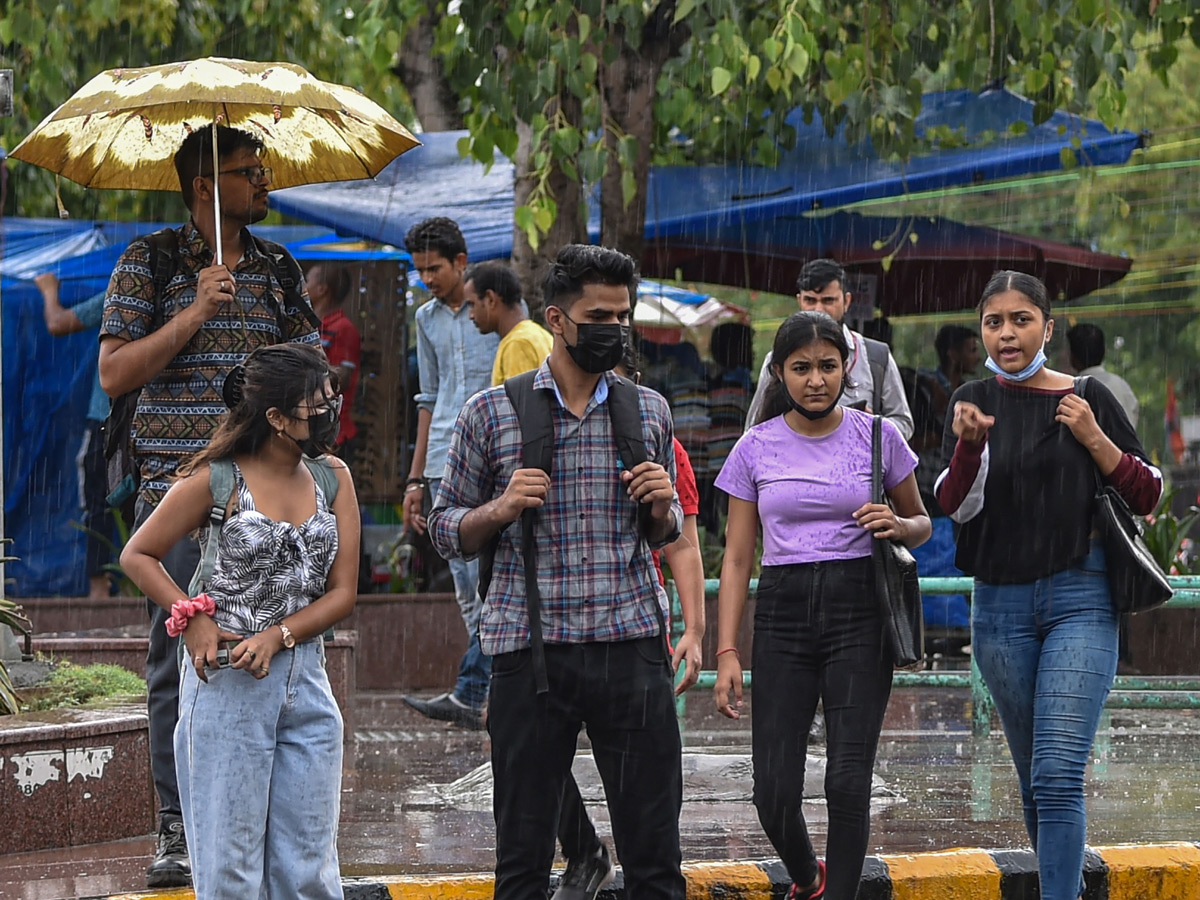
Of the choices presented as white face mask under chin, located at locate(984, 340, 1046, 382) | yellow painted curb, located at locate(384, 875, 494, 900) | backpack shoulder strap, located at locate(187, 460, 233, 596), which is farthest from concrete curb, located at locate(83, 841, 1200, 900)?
white face mask under chin, located at locate(984, 340, 1046, 382)

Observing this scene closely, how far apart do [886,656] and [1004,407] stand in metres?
0.83

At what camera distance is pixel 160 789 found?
17.4ft

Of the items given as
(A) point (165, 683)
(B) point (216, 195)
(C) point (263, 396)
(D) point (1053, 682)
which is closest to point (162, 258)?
(B) point (216, 195)

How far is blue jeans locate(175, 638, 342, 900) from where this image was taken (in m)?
4.26

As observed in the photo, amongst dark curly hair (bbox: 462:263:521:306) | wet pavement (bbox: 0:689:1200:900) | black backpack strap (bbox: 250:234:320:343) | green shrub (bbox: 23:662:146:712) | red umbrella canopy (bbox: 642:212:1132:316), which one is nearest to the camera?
black backpack strap (bbox: 250:234:320:343)

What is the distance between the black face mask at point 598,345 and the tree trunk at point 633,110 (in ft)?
19.5

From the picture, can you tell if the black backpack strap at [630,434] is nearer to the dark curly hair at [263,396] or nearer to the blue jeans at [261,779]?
the dark curly hair at [263,396]

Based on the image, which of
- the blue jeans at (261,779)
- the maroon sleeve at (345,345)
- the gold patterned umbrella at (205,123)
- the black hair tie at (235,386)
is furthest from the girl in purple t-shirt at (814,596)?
the maroon sleeve at (345,345)

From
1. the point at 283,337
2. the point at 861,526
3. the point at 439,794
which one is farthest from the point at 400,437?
the point at 861,526

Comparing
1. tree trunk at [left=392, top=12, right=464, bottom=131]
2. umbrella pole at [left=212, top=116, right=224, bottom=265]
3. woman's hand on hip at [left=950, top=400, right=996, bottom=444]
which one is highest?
tree trunk at [left=392, top=12, right=464, bottom=131]

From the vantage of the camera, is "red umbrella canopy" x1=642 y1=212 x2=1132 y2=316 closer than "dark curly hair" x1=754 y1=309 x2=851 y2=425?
No

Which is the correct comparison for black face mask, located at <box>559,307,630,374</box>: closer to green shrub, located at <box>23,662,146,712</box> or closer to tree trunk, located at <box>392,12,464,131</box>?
green shrub, located at <box>23,662,146,712</box>

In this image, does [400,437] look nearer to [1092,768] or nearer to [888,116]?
[888,116]

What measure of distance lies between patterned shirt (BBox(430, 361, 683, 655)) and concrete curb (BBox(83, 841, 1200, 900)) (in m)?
1.25
